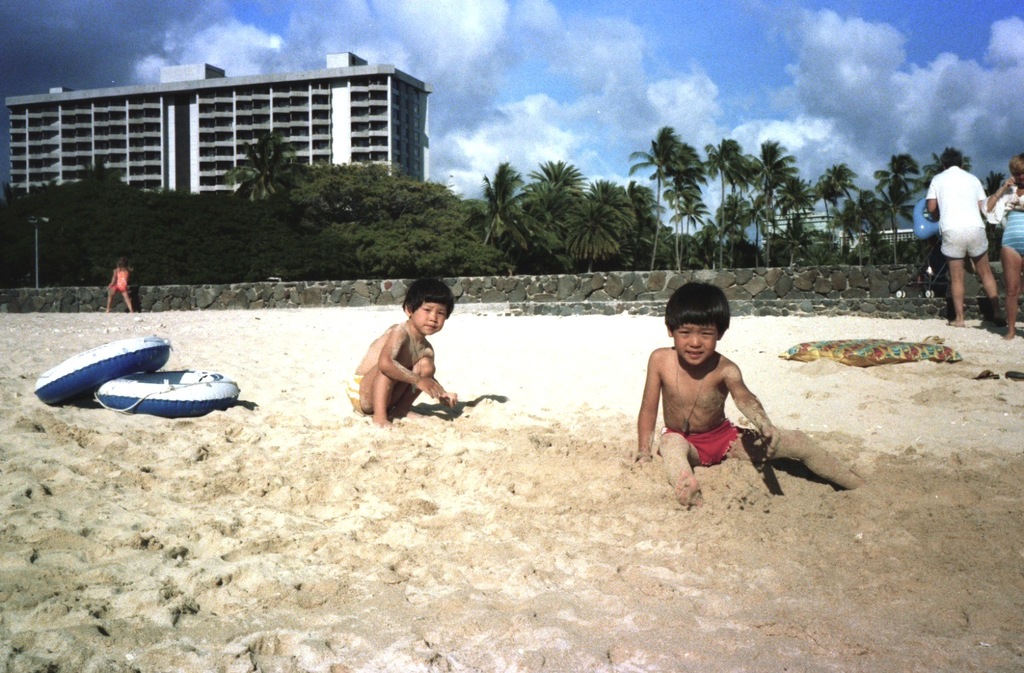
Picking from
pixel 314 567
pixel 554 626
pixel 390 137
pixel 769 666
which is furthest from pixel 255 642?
pixel 390 137

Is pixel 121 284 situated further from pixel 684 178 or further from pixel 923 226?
pixel 684 178

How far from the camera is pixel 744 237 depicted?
67.9m

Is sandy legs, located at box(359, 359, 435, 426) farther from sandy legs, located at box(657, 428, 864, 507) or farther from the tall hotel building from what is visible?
the tall hotel building

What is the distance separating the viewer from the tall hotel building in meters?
95.8

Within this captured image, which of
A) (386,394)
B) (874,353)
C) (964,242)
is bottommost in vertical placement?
(386,394)

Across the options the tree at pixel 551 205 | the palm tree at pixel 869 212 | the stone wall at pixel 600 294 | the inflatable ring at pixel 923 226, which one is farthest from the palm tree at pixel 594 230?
the inflatable ring at pixel 923 226

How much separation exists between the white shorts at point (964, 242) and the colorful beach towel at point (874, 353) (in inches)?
69.1

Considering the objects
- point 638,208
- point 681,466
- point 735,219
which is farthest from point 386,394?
point 735,219

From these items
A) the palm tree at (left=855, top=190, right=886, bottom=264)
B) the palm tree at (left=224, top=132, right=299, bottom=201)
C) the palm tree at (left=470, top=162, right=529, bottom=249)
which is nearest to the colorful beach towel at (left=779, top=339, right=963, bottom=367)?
the palm tree at (left=470, top=162, right=529, bottom=249)

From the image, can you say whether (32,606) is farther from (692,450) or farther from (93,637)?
(692,450)

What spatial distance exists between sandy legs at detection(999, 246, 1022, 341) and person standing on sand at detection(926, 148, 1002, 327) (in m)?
0.35

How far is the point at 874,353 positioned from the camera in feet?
22.7

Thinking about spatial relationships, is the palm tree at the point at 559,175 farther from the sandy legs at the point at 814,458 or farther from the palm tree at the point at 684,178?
the sandy legs at the point at 814,458

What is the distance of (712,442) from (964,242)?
5853mm
